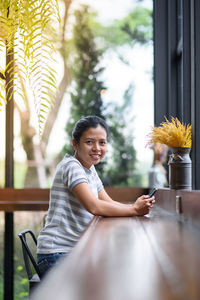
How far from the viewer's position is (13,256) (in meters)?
3.35

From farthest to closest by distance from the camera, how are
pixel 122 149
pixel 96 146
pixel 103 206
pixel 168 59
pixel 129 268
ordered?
pixel 122 149, pixel 168 59, pixel 96 146, pixel 103 206, pixel 129 268

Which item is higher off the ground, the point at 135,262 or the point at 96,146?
the point at 96,146

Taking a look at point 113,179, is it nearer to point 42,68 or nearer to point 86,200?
point 86,200

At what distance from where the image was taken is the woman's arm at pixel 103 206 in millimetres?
1868

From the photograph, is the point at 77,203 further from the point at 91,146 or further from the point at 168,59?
the point at 168,59

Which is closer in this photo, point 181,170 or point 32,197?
point 181,170

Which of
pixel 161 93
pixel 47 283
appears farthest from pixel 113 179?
pixel 47 283

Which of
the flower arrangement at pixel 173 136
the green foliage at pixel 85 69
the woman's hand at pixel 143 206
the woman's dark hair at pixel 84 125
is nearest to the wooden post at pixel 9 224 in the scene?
the green foliage at pixel 85 69

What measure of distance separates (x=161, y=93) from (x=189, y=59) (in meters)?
1.04

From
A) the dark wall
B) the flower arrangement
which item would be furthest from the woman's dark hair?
the dark wall

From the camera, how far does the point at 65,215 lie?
2.03 meters

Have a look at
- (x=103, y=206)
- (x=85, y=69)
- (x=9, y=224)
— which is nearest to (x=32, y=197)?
(x=9, y=224)

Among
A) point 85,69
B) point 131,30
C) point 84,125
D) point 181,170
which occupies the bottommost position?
point 181,170

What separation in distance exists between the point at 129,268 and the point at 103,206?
1.10 metres
